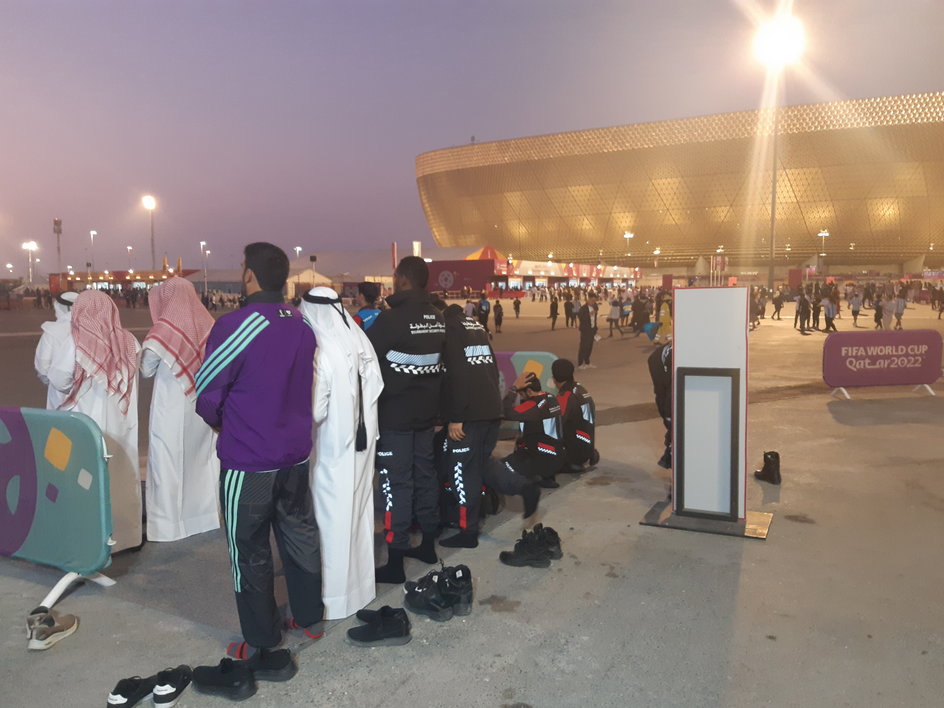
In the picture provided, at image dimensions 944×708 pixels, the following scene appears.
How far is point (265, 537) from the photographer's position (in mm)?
3293

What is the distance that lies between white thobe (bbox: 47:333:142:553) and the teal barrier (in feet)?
1.20

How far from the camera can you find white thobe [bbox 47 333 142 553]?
4699 mm

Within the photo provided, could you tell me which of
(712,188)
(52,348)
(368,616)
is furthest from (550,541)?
(712,188)

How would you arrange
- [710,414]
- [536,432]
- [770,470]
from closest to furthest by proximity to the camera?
[710,414] < [536,432] < [770,470]

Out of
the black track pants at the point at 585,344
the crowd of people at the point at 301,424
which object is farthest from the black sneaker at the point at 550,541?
the black track pants at the point at 585,344

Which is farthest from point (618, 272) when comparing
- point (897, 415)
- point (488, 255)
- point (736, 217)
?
point (897, 415)

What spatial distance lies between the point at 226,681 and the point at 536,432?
3391 millimetres

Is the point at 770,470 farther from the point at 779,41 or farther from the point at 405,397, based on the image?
the point at 779,41

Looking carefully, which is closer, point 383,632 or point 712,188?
point 383,632

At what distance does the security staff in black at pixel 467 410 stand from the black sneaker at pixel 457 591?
97 cm

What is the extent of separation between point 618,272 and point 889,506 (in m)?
85.2

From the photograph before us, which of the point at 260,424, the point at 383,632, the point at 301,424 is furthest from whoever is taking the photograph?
the point at 383,632

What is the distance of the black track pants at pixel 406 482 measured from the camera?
4.38 meters

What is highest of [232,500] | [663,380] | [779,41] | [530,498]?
[779,41]
